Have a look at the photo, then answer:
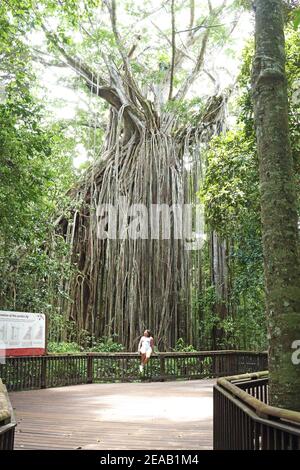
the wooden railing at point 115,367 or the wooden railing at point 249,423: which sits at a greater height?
the wooden railing at point 249,423

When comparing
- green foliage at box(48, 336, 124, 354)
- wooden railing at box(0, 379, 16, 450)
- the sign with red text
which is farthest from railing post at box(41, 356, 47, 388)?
wooden railing at box(0, 379, 16, 450)

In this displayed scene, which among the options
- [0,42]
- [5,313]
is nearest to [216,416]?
[5,313]

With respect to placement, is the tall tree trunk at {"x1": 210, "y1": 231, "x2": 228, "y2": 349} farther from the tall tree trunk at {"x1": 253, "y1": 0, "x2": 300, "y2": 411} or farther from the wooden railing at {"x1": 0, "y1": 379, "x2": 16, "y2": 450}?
the wooden railing at {"x1": 0, "y1": 379, "x2": 16, "y2": 450}

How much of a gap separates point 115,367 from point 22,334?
2696 millimetres

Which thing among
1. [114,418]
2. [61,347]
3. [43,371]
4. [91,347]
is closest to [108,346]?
[91,347]

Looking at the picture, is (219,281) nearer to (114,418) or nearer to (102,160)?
(102,160)

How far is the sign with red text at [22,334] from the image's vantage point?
745 cm

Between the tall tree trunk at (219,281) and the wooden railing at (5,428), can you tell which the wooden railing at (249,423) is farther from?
the tall tree trunk at (219,281)

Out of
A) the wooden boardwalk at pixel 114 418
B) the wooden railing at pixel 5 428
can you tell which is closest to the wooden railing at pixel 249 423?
the wooden boardwalk at pixel 114 418

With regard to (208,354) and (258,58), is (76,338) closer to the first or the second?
(208,354)

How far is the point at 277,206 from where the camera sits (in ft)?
8.89

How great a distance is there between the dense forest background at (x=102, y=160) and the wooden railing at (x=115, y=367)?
830 millimetres

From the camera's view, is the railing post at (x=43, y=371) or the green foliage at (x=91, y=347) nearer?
the railing post at (x=43, y=371)
